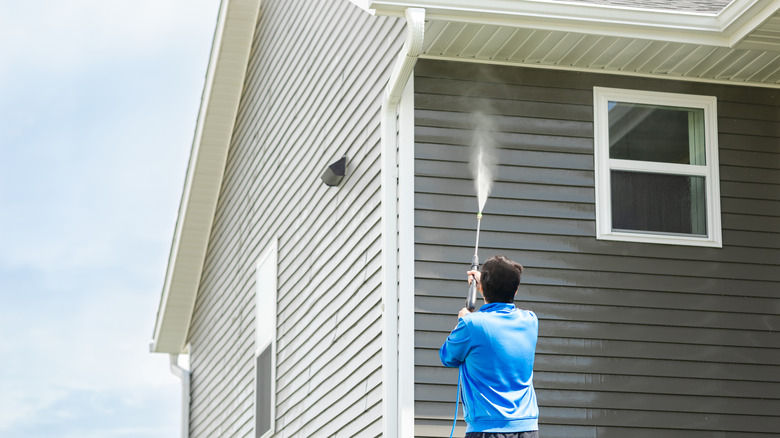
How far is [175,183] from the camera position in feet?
157

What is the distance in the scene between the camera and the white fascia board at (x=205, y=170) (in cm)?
1438

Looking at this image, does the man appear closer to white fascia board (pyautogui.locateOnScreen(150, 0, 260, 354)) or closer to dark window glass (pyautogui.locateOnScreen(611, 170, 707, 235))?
dark window glass (pyautogui.locateOnScreen(611, 170, 707, 235))

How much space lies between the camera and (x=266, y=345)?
12.1 meters

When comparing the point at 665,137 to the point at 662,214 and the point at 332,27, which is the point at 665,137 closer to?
the point at 662,214

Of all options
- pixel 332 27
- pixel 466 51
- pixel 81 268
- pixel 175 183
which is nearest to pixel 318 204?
pixel 332 27

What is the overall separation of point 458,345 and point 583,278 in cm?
259

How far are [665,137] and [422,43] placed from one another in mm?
2193

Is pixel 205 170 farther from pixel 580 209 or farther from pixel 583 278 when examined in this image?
pixel 583 278

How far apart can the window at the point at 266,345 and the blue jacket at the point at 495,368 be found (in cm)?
571

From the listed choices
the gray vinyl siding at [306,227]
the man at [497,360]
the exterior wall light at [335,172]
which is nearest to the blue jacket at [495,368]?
the man at [497,360]

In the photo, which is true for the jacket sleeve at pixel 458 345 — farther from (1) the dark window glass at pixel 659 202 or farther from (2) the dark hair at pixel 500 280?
(1) the dark window glass at pixel 659 202

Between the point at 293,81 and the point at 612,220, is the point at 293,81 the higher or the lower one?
the higher one

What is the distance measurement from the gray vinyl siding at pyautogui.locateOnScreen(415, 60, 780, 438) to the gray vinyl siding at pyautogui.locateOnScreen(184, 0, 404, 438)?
2.00 ft

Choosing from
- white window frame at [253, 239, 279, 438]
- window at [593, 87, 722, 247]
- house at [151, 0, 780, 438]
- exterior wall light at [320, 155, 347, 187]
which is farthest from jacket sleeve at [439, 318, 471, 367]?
white window frame at [253, 239, 279, 438]
